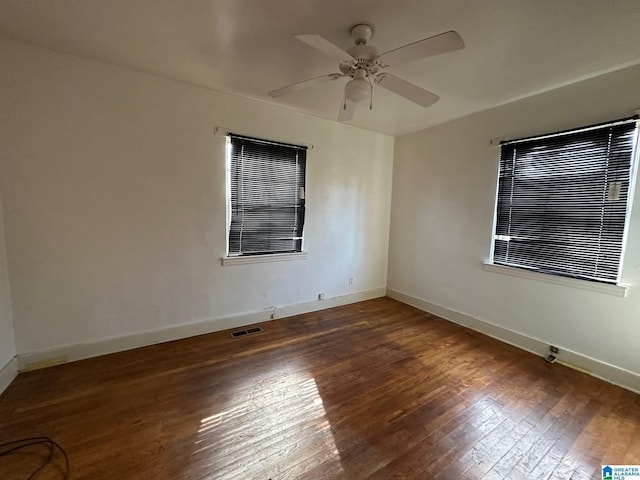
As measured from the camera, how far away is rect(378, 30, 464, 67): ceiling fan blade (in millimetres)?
1383

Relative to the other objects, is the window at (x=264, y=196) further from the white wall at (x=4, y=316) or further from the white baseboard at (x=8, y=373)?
the white baseboard at (x=8, y=373)

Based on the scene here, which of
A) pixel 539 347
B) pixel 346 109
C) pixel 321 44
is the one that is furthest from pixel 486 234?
pixel 321 44

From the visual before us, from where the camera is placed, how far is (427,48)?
152 centimetres

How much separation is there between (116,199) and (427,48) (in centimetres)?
275

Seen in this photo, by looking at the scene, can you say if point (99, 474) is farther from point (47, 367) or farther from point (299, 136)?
point (299, 136)

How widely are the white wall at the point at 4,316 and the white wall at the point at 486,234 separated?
14.1 ft

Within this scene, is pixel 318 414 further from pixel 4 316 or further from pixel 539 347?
pixel 4 316

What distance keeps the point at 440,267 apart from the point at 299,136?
256 cm

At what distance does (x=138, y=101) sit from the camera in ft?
8.20

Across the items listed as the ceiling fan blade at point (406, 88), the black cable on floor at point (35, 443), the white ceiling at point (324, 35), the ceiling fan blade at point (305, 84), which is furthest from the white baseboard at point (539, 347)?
the black cable on floor at point (35, 443)

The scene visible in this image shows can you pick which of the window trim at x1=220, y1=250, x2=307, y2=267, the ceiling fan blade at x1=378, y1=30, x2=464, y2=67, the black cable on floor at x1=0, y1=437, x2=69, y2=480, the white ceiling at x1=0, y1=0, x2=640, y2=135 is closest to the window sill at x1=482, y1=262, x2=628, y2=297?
the white ceiling at x1=0, y1=0, x2=640, y2=135

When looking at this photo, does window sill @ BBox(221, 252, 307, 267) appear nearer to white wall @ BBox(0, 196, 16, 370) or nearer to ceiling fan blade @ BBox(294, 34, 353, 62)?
white wall @ BBox(0, 196, 16, 370)

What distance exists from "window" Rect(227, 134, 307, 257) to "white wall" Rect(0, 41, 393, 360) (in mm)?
135

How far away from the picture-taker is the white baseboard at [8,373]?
2.03m
